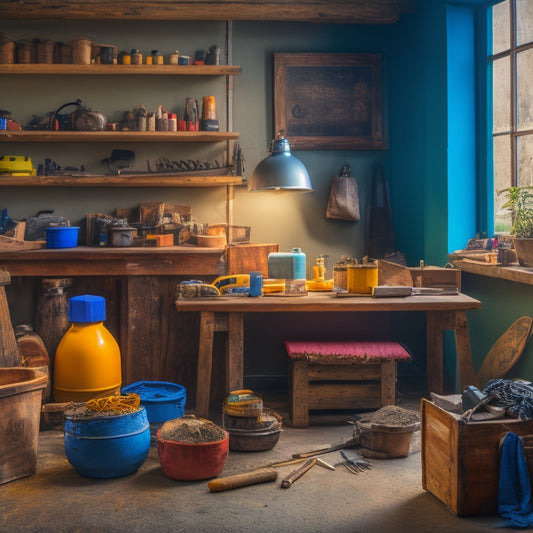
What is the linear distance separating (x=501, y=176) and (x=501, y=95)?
1.79 feet

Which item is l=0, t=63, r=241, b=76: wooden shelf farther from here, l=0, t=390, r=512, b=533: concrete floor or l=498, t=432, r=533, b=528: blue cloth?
l=498, t=432, r=533, b=528: blue cloth

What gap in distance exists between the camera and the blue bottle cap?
13.9 feet

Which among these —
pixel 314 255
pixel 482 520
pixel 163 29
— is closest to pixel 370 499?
pixel 482 520

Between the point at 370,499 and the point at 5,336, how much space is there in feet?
7.32

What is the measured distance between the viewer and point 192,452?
10.8 ft

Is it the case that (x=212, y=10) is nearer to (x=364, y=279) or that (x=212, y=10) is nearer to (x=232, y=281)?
(x=232, y=281)

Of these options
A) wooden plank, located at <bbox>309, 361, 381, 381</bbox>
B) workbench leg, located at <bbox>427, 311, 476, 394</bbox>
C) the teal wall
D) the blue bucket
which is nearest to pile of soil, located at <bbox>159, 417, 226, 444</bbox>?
the blue bucket

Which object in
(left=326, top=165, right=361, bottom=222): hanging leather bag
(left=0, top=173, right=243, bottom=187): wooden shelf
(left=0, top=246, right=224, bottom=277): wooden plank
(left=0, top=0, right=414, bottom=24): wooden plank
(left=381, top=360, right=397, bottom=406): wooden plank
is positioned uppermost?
(left=0, top=0, right=414, bottom=24): wooden plank

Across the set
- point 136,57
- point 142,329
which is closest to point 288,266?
point 142,329

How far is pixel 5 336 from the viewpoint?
12.9 feet

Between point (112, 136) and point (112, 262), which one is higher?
point (112, 136)

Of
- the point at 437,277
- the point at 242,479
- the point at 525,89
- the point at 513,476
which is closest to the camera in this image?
the point at 513,476

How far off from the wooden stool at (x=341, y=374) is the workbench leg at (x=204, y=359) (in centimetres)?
49

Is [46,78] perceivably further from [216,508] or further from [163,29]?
[216,508]
